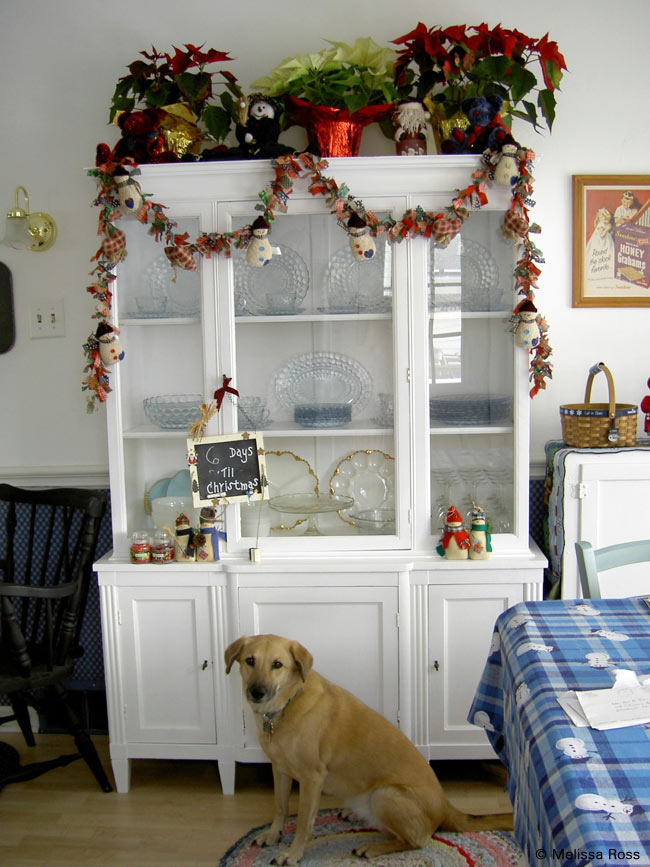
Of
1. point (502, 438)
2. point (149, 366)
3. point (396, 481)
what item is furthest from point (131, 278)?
point (502, 438)

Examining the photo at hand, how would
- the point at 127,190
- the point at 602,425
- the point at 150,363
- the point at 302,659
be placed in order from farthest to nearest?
the point at 150,363 → the point at 602,425 → the point at 127,190 → the point at 302,659

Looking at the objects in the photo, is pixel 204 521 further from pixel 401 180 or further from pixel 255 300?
pixel 401 180

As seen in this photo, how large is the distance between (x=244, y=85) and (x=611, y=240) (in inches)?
54.2

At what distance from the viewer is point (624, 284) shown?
2.67 metres

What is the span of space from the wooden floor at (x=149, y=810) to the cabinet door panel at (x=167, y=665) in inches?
7.4

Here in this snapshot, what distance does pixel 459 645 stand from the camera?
2389 millimetres

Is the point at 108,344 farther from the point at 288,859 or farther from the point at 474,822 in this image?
the point at 474,822

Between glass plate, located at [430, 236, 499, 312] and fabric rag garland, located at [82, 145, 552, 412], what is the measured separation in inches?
2.1

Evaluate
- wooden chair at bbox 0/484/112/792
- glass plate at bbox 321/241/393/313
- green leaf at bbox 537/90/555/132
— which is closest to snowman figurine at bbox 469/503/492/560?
glass plate at bbox 321/241/393/313

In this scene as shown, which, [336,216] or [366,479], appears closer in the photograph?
[336,216]

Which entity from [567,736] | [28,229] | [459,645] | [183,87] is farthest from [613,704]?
[28,229]

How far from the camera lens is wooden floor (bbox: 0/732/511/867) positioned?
7.07 feet

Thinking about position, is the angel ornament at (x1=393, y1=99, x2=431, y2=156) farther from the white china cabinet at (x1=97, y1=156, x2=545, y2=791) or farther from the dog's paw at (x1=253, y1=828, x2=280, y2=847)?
the dog's paw at (x1=253, y1=828, x2=280, y2=847)

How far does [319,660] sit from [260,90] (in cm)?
187
